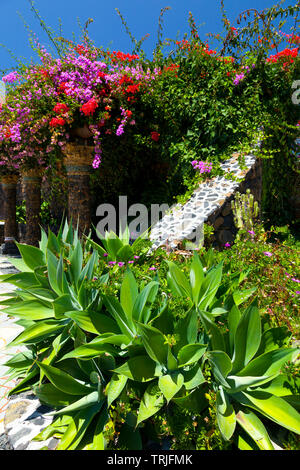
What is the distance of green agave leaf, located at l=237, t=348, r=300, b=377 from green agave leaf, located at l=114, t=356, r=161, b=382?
0.46m

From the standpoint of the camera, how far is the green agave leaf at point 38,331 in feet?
6.92

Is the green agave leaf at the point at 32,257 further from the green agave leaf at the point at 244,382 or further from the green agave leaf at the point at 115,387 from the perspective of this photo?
the green agave leaf at the point at 244,382

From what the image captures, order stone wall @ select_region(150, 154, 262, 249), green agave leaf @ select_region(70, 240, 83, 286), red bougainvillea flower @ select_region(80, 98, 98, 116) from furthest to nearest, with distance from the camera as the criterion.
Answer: red bougainvillea flower @ select_region(80, 98, 98, 116), stone wall @ select_region(150, 154, 262, 249), green agave leaf @ select_region(70, 240, 83, 286)

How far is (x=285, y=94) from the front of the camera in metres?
5.51

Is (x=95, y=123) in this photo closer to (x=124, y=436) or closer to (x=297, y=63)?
(x=297, y=63)

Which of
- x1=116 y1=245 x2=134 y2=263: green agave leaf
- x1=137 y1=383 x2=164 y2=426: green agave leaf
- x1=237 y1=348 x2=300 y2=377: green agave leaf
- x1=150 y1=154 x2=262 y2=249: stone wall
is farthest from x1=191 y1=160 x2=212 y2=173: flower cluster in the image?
x1=137 y1=383 x2=164 y2=426: green agave leaf

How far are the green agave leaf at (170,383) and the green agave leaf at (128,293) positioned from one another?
0.44 m

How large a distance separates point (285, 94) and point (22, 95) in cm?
477

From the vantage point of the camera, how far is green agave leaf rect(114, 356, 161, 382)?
1655mm

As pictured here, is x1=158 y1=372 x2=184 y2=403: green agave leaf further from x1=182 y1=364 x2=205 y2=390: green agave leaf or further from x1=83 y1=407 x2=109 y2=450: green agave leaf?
x1=83 y1=407 x2=109 y2=450: green agave leaf

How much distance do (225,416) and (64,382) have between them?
901 mm

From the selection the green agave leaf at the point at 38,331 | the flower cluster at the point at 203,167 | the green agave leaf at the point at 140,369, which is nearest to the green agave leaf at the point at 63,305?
the green agave leaf at the point at 38,331

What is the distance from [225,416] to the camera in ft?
4.91

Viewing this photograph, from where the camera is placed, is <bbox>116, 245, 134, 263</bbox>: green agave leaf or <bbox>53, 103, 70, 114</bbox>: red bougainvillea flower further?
<bbox>53, 103, 70, 114</bbox>: red bougainvillea flower
